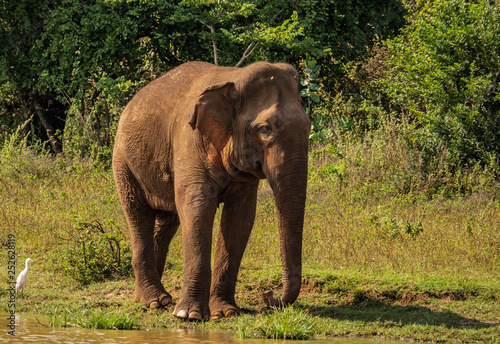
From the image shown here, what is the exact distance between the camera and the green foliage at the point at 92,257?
9.88 metres

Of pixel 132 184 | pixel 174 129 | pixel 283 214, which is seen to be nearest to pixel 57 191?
pixel 132 184

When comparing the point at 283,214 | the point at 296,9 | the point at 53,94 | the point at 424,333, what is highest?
the point at 296,9

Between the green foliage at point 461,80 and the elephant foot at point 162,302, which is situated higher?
the green foliage at point 461,80

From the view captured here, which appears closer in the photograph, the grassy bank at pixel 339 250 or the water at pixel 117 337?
the water at pixel 117 337

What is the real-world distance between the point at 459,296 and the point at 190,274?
10.1 ft

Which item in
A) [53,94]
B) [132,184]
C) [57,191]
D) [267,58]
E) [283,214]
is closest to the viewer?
[283,214]

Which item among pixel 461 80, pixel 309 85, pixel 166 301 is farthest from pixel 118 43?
pixel 166 301

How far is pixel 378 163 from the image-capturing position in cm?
1478

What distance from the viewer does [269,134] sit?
7125mm

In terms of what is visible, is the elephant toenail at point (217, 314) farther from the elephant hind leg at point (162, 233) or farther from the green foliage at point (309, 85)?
the green foliage at point (309, 85)

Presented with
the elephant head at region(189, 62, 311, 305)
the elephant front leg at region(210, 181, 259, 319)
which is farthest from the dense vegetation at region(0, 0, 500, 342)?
the elephant head at region(189, 62, 311, 305)

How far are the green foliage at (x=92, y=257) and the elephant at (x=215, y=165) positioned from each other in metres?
1.31

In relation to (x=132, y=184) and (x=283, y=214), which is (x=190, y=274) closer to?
(x=283, y=214)

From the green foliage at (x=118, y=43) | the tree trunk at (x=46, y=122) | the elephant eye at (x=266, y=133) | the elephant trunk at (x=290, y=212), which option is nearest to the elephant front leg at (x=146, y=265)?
the elephant trunk at (x=290, y=212)
